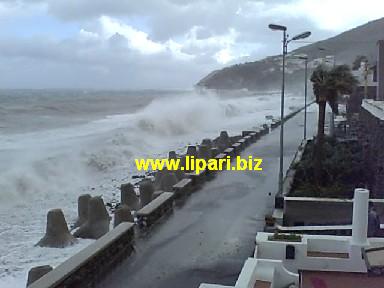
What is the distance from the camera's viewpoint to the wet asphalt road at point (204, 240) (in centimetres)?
1023

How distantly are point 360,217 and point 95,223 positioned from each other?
8.15 meters

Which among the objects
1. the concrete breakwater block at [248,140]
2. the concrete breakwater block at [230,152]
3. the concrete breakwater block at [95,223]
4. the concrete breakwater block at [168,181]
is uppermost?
the concrete breakwater block at [248,140]

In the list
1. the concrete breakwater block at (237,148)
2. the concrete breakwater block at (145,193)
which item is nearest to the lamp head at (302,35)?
the concrete breakwater block at (145,193)

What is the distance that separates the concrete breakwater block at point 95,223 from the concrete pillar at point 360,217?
7.68m

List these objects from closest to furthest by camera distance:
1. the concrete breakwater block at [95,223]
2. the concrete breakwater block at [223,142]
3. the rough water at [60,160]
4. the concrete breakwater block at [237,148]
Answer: the rough water at [60,160]
the concrete breakwater block at [95,223]
the concrete breakwater block at [237,148]
the concrete breakwater block at [223,142]

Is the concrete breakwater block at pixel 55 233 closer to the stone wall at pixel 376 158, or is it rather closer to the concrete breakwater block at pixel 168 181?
the concrete breakwater block at pixel 168 181

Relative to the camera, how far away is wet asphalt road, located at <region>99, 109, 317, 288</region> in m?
10.2

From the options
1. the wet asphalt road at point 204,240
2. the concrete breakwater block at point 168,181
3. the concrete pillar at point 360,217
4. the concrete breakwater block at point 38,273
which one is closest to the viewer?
the concrete pillar at point 360,217

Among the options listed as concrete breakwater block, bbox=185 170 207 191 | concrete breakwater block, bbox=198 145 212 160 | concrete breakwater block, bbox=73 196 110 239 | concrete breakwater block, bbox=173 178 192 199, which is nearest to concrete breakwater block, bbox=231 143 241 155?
concrete breakwater block, bbox=198 145 212 160

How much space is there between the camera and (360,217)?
9414mm

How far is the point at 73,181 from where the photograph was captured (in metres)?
25.8

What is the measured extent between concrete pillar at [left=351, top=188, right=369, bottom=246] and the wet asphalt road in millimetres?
2496

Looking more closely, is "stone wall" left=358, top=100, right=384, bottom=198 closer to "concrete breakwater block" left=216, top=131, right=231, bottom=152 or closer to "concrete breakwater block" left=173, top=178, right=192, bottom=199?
"concrete breakwater block" left=173, top=178, right=192, bottom=199

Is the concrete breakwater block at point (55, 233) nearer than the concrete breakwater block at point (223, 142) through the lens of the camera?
Yes
